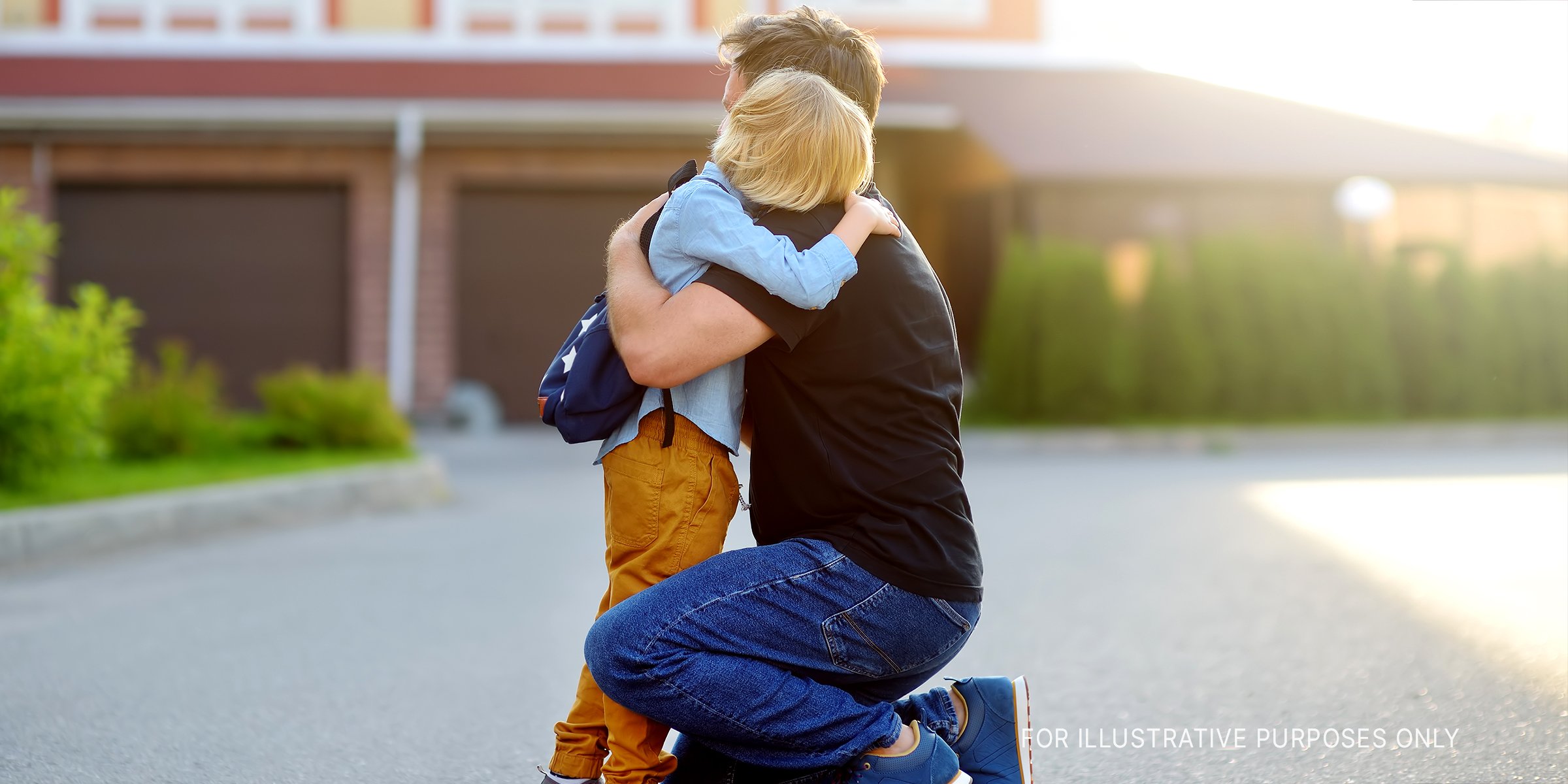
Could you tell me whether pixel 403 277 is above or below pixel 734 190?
below

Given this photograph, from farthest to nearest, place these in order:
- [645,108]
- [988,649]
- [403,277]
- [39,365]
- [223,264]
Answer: [223,264]
[403,277]
[645,108]
[39,365]
[988,649]

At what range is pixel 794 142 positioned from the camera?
2645 millimetres

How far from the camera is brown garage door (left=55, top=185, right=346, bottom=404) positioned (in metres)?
16.8

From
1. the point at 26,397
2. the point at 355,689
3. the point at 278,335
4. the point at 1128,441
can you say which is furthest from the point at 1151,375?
the point at 355,689

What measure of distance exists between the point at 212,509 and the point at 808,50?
6256 millimetres

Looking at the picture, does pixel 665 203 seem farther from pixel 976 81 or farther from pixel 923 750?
pixel 976 81

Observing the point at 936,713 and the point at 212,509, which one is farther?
the point at 212,509

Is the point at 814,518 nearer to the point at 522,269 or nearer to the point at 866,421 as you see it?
the point at 866,421

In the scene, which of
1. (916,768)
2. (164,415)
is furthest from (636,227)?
(164,415)

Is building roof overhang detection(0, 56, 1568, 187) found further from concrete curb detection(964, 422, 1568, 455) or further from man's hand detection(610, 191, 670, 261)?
man's hand detection(610, 191, 670, 261)

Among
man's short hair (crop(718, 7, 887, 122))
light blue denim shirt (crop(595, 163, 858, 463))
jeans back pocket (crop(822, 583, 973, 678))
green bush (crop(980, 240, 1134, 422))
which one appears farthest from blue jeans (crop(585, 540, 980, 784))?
green bush (crop(980, 240, 1134, 422))

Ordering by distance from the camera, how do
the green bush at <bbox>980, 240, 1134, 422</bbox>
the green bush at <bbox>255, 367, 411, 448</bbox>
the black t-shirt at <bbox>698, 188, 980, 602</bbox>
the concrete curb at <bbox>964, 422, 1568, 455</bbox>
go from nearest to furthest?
the black t-shirt at <bbox>698, 188, 980, 602</bbox>
the green bush at <bbox>255, 367, 411, 448</bbox>
the concrete curb at <bbox>964, 422, 1568, 455</bbox>
the green bush at <bbox>980, 240, 1134, 422</bbox>

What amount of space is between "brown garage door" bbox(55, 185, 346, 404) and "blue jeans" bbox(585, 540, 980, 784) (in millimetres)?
15292

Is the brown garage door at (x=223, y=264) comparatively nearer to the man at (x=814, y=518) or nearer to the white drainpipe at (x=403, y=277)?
the white drainpipe at (x=403, y=277)
